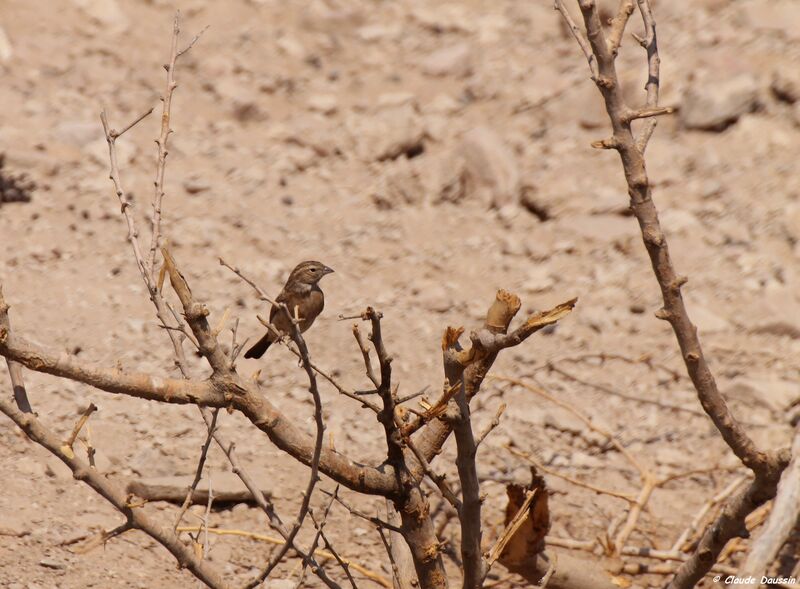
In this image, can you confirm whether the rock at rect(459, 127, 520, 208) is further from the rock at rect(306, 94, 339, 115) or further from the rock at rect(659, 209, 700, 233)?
the rock at rect(306, 94, 339, 115)

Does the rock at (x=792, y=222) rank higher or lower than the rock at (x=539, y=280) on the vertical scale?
higher

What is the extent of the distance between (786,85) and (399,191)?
332cm

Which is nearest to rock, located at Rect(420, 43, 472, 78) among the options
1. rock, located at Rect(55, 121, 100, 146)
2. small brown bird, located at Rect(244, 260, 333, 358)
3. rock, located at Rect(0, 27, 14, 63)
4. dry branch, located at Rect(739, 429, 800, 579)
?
rock, located at Rect(55, 121, 100, 146)

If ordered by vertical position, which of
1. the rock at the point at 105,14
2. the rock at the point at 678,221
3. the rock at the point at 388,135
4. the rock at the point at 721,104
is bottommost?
the rock at the point at 678,221

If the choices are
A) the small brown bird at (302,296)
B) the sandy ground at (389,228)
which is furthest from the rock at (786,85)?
the small brown bird at (302,296)

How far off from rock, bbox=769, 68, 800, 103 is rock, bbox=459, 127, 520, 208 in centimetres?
234

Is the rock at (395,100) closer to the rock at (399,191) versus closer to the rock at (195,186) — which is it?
the rock at (399,191)

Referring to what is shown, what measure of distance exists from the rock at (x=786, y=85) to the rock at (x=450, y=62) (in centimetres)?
265

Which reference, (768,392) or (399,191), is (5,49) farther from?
(768,392)

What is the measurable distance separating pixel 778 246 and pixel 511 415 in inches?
111

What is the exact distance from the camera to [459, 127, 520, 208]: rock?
27.1 ft

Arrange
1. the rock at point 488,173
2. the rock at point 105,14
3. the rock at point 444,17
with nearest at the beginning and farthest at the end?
the rock at point 488,173, the rock at point 105,14, the rock at point 444,17

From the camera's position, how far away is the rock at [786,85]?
8.79 m

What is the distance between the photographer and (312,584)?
4789 millimetres
